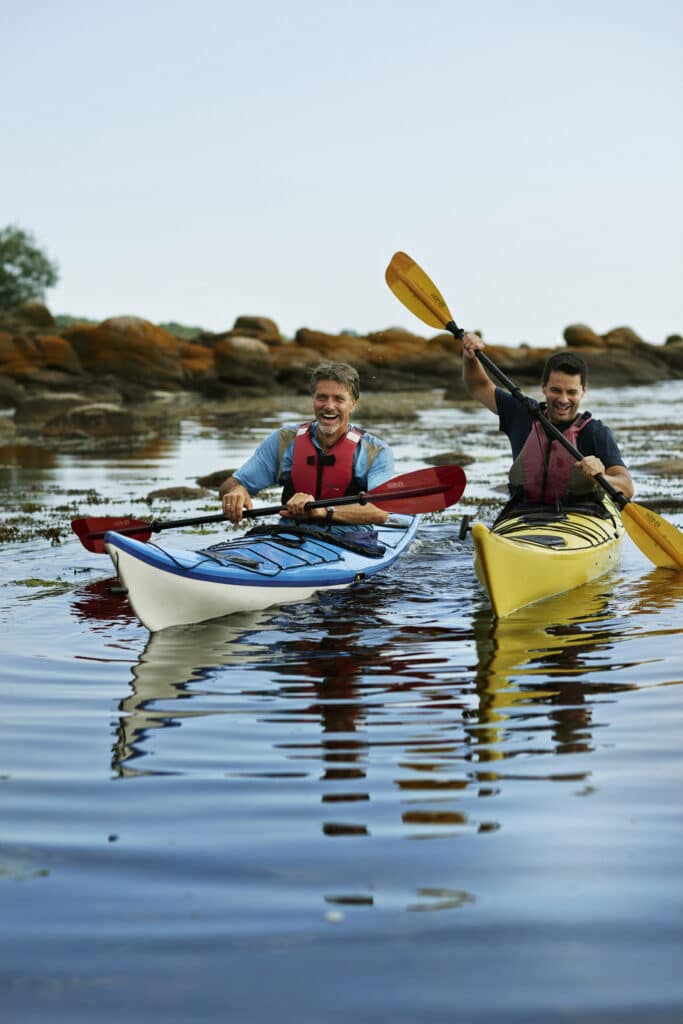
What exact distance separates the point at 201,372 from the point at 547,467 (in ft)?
112

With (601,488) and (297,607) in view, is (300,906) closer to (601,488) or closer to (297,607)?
(297,607)

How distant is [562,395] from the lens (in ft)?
23.1

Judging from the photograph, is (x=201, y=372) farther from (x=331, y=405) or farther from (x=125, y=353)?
(x=331, y=405)

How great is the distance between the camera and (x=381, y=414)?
90.1ft

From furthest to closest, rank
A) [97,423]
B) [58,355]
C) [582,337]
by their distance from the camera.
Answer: [582,337], [58,355], [97,423]

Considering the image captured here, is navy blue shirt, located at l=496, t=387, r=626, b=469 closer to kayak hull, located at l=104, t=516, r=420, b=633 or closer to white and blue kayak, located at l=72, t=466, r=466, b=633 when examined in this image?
white and blue kayak, located at l=72, t=466, r=466, b=633

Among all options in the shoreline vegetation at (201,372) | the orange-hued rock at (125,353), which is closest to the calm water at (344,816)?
the shoreline vegetation at (201,372)

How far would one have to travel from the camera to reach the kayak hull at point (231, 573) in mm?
5551

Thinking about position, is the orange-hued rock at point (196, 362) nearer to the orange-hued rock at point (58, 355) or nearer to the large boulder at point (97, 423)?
the orange-hued rock at point (58, 355)

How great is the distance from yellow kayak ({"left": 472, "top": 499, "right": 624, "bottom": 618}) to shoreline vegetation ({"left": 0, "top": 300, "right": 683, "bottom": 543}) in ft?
41.0

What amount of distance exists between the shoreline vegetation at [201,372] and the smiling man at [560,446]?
40.1ft

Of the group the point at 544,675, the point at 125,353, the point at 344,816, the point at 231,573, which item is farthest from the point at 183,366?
the point at 344,816

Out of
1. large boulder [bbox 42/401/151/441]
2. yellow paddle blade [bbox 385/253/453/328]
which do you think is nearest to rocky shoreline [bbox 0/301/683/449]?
large boulder [bbox 42/401/151/441]

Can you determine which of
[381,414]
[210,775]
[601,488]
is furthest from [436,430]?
[210,775]
